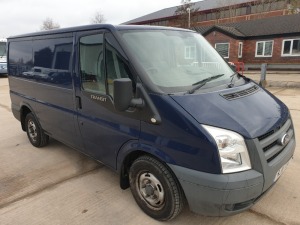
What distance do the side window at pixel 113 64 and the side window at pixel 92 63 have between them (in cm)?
12

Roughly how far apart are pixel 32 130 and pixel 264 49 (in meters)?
24.6

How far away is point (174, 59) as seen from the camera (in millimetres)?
3197

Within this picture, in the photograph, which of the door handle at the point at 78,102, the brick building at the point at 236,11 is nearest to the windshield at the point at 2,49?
the door handle at the point at 78,102

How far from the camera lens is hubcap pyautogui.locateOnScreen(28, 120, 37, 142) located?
17.1 ft

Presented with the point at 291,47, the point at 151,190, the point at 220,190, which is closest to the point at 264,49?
the point at 291,47

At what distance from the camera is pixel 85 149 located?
3818mm

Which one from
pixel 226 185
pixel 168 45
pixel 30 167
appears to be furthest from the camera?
pixel 30 167

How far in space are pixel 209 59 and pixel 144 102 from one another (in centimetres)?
147

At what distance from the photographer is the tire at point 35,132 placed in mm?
5047

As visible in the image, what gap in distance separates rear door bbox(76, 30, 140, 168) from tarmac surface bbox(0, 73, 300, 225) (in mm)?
483

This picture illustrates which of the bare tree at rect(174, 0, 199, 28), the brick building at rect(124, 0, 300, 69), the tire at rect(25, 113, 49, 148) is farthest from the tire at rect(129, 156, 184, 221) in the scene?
the bare tree at rect(174, 0, 199, 28)

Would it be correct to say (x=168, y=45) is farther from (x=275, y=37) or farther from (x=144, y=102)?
(x=275, y=37)

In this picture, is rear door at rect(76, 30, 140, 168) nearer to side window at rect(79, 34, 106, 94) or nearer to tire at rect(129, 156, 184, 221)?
side window at rect(79, 34, 106, 94)

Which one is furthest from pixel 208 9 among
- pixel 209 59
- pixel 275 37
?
pixel 209 59
